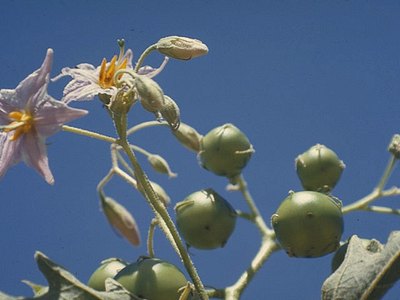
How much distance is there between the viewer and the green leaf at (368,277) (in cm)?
199

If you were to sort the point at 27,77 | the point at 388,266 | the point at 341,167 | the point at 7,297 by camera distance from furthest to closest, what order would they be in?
1. the point at 341,167
2. the point at 27,77
3. the point at 388,266
4. the point at 7,297

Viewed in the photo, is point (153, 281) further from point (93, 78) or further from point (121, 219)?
point (121, 219)

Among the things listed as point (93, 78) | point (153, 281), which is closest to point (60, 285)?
point (153, 281)

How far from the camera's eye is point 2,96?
92.0 inches

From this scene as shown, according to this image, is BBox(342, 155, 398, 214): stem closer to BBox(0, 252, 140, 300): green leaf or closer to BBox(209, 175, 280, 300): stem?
BBox(209, 175, 280, 300): stem

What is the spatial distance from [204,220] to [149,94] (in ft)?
2.25

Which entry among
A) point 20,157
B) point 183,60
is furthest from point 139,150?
point 20,157

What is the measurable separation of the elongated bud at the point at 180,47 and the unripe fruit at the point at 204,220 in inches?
21.9

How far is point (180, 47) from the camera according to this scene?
243 centimetres

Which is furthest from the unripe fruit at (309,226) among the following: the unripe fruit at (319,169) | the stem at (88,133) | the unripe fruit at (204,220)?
the stem at (88,133)

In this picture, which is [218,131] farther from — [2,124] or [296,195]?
[2,124]

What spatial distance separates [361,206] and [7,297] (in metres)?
1.67

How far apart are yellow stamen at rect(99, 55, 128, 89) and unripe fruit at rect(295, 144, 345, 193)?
89cm

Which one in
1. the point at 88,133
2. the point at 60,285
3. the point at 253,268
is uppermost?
the point at 88,133
